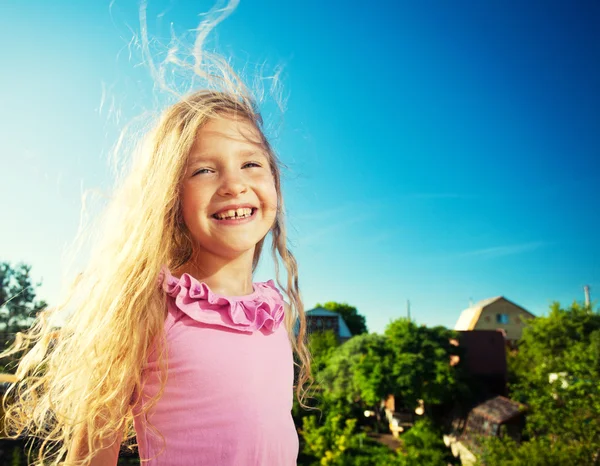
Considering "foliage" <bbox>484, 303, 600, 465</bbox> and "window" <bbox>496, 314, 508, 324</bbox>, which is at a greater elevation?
"window" <bbox>496, 314, 508, 324</bbox>

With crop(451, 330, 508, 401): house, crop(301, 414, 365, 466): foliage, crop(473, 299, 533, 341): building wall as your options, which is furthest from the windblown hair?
crop(473, 299, 533, 341): building wall

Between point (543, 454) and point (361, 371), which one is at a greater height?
point (361, 371)

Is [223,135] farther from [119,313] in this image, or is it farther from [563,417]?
[563,417]

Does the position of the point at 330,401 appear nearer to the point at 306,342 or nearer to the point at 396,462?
the point at 396,462

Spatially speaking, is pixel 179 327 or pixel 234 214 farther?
pixel 234 214

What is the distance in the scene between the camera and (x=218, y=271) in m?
1.00

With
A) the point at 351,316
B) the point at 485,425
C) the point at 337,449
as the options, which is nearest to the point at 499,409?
the point at 485,425

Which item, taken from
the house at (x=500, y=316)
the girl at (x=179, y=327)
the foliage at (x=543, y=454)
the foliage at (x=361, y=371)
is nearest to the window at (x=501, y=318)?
the house at (x=500, y=316)

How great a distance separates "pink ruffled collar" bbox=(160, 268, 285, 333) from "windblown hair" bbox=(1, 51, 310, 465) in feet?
0.12

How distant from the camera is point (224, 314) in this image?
2.93 ft

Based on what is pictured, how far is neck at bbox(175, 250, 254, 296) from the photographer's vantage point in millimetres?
991

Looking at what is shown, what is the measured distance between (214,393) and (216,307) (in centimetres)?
16

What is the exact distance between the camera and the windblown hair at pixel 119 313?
835 millimetres

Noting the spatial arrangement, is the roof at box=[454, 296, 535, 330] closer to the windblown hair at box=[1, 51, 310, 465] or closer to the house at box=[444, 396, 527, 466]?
the house at box=[444, 396, 527, 466]
